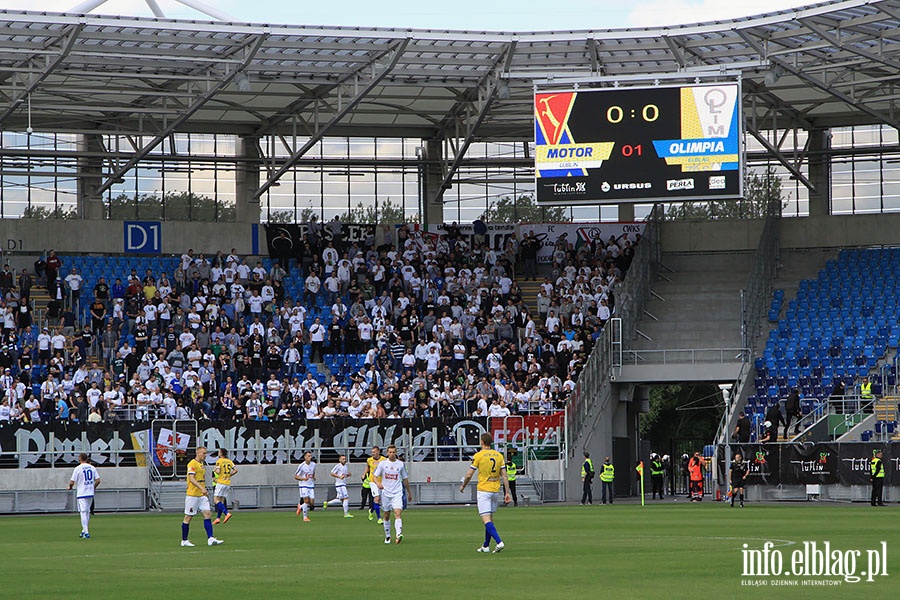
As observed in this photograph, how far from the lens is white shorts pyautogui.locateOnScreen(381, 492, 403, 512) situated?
21.3 meters

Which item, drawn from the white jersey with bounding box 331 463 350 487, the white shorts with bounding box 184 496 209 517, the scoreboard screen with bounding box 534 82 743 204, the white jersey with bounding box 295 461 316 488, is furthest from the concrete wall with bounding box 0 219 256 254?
the white shorts with bounding box 184 496 209 517

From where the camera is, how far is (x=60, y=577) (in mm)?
16719

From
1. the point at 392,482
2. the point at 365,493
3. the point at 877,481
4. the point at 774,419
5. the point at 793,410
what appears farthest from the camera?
the point at 793,410

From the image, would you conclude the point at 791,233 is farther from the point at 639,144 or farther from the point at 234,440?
the point at 234,440


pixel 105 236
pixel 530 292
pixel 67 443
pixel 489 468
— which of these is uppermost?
pixel 105 236

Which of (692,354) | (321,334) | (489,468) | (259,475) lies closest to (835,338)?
(692,354)

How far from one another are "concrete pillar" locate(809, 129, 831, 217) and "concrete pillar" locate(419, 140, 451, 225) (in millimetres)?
14164

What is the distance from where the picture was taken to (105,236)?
5122 centimetres

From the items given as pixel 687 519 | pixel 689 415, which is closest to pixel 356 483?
pixel 687 519

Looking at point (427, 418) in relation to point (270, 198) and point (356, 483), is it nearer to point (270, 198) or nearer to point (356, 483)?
point (356, 483)

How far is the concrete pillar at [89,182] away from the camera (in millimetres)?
51375

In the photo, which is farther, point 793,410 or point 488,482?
point 793,410

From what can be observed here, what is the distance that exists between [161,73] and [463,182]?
14.8 meters

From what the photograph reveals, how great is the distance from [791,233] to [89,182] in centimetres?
2659
